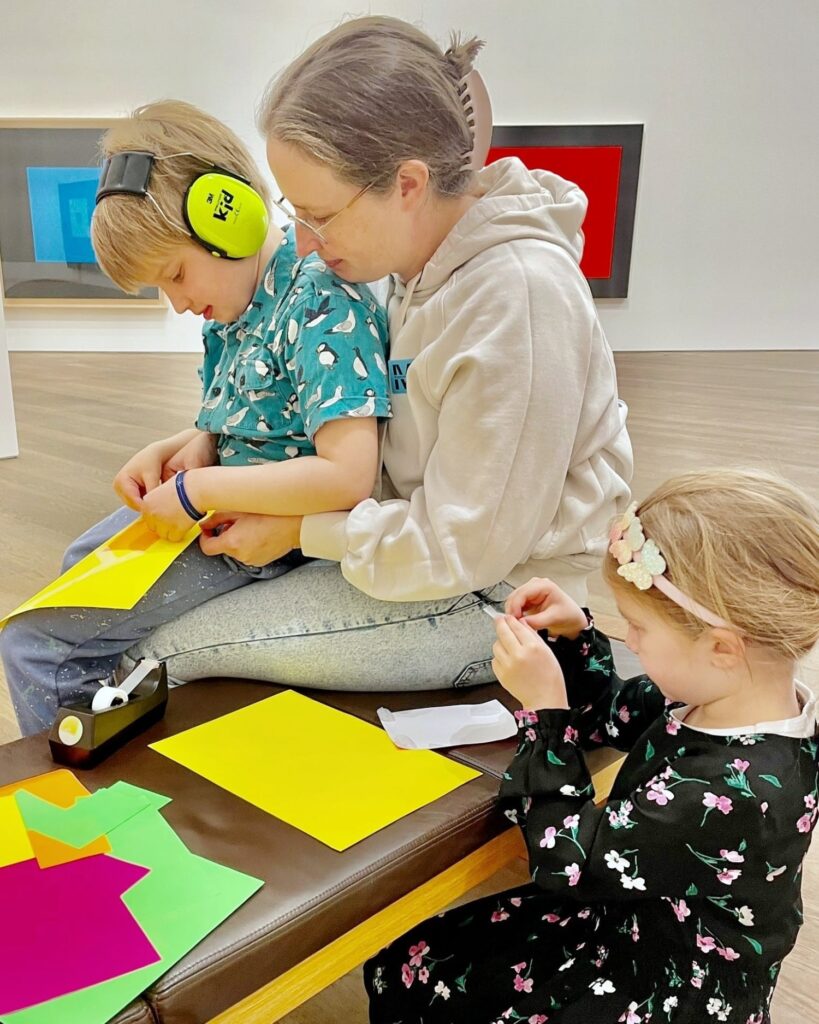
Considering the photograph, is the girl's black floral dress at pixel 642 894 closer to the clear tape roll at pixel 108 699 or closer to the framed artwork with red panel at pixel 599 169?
the clear tape roll at pixel 108 699

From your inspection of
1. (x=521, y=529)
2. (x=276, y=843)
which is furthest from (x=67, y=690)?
(x=521, y=529)

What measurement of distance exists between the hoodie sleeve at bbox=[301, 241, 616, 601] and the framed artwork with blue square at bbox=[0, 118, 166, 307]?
6283mm

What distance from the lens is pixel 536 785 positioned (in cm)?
97

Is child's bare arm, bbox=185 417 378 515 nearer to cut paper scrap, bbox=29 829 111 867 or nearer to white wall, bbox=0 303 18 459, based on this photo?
cut paper scrap, bbox=29 829 111 867

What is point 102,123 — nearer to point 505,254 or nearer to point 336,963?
point 505,254

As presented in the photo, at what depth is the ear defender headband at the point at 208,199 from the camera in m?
1.26

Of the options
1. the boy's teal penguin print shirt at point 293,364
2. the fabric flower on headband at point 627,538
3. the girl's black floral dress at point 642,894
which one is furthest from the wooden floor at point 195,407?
the boy's teal penguin print shirt at point 293,364

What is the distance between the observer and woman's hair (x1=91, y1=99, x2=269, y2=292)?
4.14ft

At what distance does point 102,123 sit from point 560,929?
7007 millimetres

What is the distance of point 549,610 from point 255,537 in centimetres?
44

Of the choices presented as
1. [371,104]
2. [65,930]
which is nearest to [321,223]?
[371,104]

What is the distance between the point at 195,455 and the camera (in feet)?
4.94

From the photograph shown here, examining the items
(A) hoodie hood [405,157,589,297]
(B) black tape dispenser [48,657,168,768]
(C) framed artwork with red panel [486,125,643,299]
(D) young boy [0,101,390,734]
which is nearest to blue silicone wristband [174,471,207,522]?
(D) young boy [0,101,390,734]

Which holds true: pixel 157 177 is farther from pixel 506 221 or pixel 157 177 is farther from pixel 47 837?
pixel 47 837
